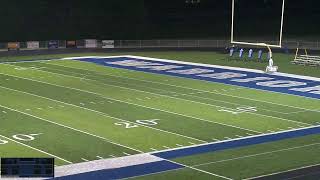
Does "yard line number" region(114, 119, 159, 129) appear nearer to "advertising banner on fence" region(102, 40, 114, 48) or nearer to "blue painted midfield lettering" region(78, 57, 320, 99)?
"blue painted midfield lettering" region(78, 57, 320, 99)

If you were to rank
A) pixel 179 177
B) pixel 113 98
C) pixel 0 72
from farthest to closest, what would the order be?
1. pixel 0 72
2. pixel 113 98
3. pixel 179 177

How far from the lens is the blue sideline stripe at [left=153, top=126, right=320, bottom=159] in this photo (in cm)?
1300

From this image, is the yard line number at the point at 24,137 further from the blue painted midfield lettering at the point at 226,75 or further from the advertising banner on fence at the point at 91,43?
the advertising banner on fence at the point at 91,43

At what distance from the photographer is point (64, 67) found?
93.9 ft

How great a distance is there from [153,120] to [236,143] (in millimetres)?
3228

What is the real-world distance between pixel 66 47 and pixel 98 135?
24.9m

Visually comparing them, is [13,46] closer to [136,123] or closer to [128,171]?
[136,123]

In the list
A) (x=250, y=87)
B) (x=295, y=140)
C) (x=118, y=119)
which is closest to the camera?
(x=295, y=140)

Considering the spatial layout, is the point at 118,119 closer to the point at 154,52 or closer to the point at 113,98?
the point at 113,98

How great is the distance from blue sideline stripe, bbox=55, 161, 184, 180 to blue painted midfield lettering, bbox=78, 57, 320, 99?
995 centimetres

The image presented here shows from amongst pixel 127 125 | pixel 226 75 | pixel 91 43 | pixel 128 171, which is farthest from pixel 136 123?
pixel 91 43

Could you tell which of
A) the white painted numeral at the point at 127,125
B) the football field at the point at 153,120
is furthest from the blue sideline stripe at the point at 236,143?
the white painted numeral at the point at 127,125

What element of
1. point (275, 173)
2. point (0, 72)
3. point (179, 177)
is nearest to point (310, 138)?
point (275, 173)

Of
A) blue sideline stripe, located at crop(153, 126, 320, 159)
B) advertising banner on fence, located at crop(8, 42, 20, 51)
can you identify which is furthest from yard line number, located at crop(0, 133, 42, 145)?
advertising banner on fence, located at crop(8, 42, 20, 51)
